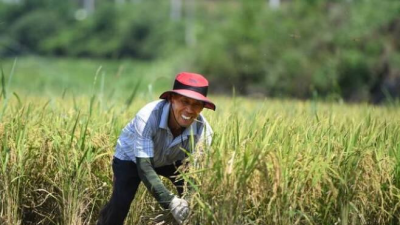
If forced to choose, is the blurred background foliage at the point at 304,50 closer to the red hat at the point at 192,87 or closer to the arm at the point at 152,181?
the red hat at the point at 192,87

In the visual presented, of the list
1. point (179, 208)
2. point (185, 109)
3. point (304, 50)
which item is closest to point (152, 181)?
point (179, 208)

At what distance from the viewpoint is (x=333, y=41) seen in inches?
912

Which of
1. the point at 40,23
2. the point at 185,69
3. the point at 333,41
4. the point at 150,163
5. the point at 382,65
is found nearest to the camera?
the point at 150,163

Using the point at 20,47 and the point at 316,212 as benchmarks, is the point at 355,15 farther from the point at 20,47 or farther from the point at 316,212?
the point at 20,47

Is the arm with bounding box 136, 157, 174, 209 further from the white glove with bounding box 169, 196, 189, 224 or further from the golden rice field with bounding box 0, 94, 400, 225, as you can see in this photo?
the golden rice field with bounding box 0, 94, 400, 225

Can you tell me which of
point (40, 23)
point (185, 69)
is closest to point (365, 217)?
point (185, 69)

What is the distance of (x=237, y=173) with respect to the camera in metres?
4.29

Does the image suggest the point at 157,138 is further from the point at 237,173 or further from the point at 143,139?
the point at 237,173

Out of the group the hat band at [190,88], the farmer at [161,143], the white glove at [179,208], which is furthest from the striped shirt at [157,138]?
the white glove at [179,208]

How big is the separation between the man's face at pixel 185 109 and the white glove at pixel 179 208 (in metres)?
0.46

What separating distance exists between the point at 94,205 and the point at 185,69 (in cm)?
2272

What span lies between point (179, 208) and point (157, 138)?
48 cm

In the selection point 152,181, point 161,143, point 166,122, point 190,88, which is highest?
point 190,88

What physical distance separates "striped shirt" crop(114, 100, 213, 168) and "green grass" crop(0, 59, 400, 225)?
155 millimetres
